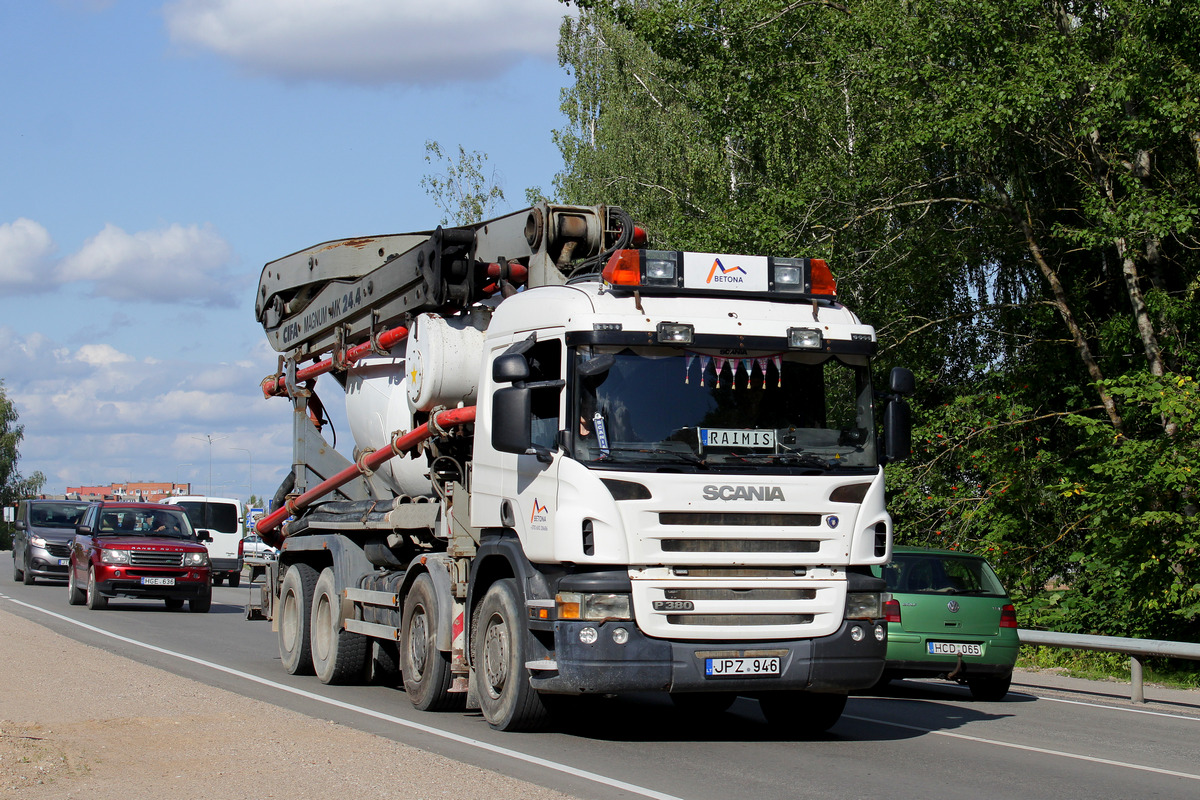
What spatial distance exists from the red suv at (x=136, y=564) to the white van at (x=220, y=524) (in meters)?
11.2

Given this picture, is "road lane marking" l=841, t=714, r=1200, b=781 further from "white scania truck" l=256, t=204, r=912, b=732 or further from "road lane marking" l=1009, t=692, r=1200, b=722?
"road lane marking" l=1009, t=692, r=1200, b=722

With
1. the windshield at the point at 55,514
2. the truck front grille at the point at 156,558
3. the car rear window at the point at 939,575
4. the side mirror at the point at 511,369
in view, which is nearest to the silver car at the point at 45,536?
the windshield at the point at 55,514

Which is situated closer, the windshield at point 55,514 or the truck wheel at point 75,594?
the truck wheel at point 75,594

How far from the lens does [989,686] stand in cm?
1358

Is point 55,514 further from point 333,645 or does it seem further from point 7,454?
point 7,454

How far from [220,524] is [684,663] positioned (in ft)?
102

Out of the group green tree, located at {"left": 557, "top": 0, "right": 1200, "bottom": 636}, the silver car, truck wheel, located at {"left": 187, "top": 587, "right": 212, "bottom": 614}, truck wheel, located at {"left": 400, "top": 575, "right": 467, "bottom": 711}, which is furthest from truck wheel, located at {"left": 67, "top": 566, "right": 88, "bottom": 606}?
truck wheel, located at {"left": 400, "top": 575, "right": 467, "bottom": 711}

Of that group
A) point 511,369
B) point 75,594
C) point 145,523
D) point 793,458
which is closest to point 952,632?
point 793,458

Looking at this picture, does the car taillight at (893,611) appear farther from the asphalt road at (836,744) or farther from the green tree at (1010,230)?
the green tree at (1010,230)

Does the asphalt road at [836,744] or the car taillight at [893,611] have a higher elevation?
the car taillight at [893,611]

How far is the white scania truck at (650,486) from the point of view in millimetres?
8914

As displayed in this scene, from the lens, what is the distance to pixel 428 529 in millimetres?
11617

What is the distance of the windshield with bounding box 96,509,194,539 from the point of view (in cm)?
2638

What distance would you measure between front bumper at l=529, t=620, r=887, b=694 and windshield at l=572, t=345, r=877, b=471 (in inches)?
46.4
